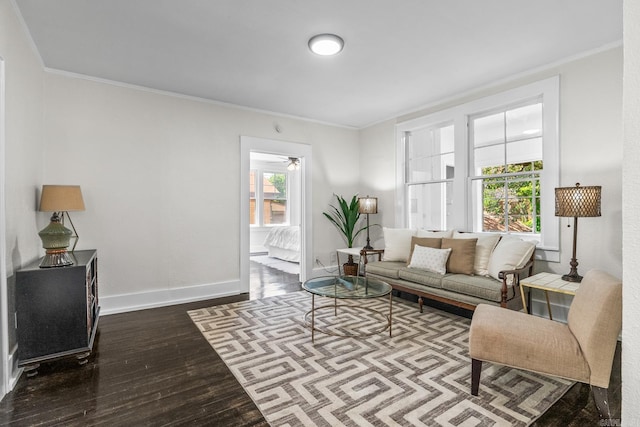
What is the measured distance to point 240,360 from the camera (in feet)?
8.40

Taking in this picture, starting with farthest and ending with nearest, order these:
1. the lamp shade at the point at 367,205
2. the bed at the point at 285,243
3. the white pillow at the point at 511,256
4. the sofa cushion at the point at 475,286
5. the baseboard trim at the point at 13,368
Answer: the bed at the point at 285,243 → the lamp shade at the point at 367,205 → the white pillow at the point at 511,256 → the sofa cushion at the point at 475,286 → the baseboard trim at the point at 13,368

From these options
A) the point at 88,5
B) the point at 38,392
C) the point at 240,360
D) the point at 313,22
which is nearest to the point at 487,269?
the point at 240,360

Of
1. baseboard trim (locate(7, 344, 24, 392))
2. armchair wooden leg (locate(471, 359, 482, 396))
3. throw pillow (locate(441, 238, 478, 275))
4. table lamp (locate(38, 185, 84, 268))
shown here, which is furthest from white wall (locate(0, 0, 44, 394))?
throw pillow (locate(441, 238, 478, 275))

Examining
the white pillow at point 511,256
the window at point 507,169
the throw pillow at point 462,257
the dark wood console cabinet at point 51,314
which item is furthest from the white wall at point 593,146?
the dark wood console cabinet at point 51,314

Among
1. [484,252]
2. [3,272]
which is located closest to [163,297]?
[3,272]

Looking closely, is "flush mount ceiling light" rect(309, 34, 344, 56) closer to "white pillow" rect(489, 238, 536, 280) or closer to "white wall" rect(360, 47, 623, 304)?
"white wall" rect(360, 47, 623, 304)

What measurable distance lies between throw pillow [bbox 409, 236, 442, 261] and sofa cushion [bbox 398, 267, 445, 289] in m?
0.32

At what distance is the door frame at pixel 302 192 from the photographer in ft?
15.1

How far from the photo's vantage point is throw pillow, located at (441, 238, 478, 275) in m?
3.53

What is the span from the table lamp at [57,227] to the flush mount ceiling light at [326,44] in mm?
2536

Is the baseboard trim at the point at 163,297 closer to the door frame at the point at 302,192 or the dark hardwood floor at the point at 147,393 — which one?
the door frame at the point at 302,192

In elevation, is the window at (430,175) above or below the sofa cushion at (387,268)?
above

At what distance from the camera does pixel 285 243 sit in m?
7.10

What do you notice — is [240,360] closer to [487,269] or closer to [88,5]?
[487,269]
